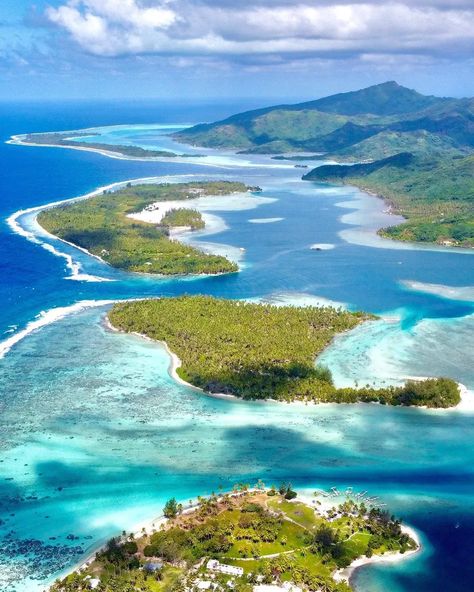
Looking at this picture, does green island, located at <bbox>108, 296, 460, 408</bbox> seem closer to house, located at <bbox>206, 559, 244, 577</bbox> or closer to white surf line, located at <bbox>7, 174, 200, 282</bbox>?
white surf line, located at <bbox>7, 174, 200, 282</bbox>

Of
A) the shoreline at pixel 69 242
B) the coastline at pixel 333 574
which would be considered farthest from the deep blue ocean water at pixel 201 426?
the shoreline at pixel 69 242

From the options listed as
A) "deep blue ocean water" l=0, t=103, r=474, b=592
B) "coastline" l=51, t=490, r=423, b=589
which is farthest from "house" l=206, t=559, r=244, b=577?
"deep blue ocean water" l=0, t=103, r=474, b=592

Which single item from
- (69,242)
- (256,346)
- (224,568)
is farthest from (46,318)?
(224,568)

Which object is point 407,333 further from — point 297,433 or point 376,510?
point 376,510

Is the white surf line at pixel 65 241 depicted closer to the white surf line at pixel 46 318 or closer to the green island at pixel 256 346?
the white surf line at pixel 46 318

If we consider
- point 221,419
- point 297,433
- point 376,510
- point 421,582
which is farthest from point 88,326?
point 421,582

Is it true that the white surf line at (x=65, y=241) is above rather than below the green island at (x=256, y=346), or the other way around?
above
